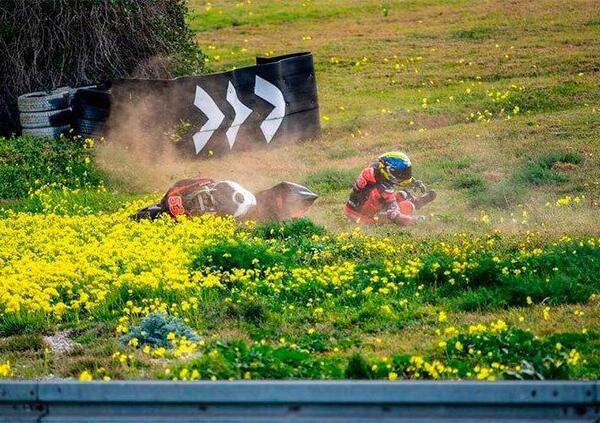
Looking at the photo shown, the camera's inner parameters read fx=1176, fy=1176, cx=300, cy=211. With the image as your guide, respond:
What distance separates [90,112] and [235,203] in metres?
5.87

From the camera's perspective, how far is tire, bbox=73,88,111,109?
64.1ft

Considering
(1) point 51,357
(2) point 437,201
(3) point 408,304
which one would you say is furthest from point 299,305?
(2) point 437,201

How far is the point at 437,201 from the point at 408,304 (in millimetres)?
5571

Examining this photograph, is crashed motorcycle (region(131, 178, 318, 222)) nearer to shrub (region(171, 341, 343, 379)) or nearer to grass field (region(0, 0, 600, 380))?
grass field (region(0, 0, 600, 380))

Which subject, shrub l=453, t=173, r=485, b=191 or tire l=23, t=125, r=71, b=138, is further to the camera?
tire l=23, t=125, r=71, b=138

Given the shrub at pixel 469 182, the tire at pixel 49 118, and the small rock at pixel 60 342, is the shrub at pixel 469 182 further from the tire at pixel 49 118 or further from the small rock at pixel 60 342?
the small rock at pixel 60 342

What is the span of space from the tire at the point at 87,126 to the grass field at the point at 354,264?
555mm

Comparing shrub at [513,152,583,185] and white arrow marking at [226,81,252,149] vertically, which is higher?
white arrow marking at [226,81,252,149]

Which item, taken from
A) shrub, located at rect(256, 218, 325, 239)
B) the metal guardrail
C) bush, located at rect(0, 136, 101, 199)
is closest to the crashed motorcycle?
shrub, located at rect(256, 218, 325, 239)

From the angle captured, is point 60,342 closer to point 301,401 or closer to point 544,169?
point 301,401

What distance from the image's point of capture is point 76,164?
1886 centimetres

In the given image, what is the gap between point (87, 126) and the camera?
20.0m

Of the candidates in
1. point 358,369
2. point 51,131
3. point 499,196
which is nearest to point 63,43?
point 51,131

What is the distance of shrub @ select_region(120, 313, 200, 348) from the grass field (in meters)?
0.03
